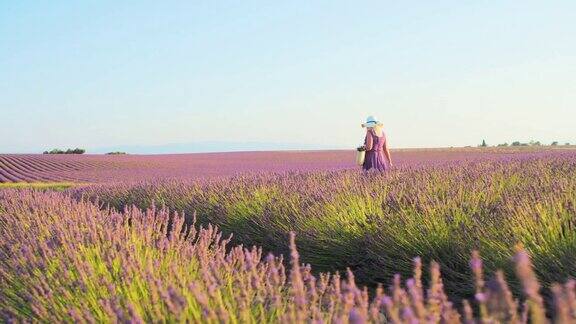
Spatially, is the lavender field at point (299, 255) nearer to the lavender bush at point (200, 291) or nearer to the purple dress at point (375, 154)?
the lavender bush at point (200, 291)

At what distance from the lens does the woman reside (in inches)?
346

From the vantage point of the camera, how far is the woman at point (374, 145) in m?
8.79

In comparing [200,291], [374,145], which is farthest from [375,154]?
[200,291]

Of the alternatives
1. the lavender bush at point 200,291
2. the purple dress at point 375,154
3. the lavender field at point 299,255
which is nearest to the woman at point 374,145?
the purple dress at point 375,154

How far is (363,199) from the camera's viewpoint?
17.5 ft

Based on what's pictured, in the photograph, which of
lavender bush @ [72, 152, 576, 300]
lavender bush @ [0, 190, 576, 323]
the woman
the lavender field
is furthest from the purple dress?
lavender bush @ [0, 190, 576, 323]

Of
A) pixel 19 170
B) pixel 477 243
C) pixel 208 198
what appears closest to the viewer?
pixel 477 243

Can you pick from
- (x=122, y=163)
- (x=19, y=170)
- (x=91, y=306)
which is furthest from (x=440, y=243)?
(x=122, y=163)

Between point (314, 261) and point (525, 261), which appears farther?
point (314, 261)

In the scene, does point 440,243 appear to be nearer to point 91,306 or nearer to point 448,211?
point 448,211

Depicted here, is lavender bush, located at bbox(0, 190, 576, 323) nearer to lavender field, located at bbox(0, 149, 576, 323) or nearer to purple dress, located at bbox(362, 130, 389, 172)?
lavender field, located at bbox(0, 149, 576, 323)

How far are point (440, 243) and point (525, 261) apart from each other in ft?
11.3

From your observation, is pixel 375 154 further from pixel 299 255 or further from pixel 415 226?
pixel 415 226

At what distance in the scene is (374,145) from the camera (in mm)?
A: 8977
